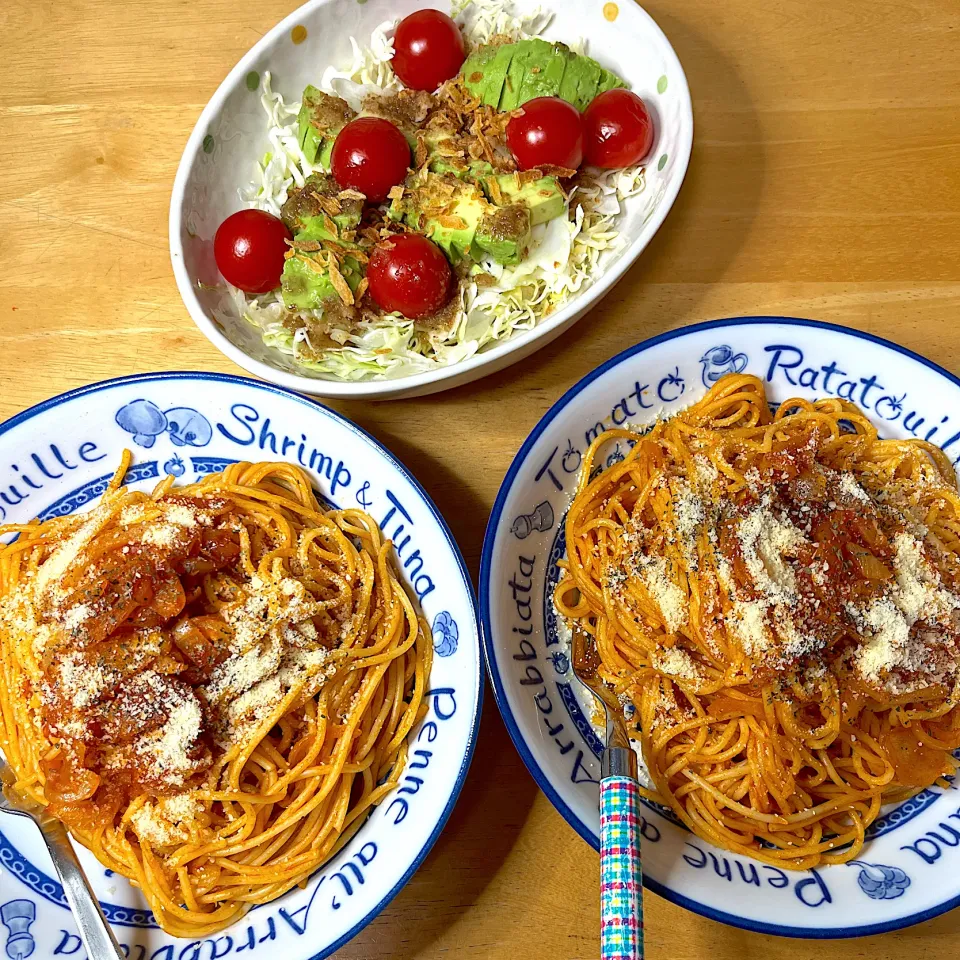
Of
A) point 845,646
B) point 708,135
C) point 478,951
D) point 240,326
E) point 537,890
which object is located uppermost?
point 708,135

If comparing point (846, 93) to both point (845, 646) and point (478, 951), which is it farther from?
point (478, 951)

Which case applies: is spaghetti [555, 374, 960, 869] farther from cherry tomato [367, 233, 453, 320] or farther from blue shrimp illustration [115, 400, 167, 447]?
blue shrimp illustration [115, 400, 167, 447]

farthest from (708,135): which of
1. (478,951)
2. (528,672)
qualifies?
(478,951)

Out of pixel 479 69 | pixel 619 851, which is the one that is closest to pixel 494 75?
pixel 479 69

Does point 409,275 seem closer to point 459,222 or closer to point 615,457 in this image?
point 459,222

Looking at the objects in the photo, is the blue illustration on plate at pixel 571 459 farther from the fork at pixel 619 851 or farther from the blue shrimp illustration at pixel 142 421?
the blue shrimp illustration at pixel 142 421
